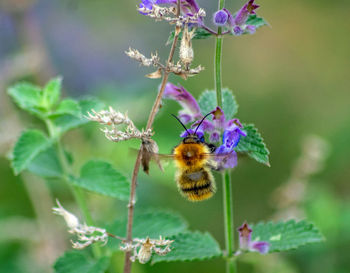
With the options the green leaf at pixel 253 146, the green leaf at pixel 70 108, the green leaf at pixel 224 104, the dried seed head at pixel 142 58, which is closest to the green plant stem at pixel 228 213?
the green leaf at pixel 253 146

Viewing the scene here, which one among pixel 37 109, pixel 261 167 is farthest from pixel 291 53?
pixel 37 109

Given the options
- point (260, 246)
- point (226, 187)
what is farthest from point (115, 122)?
point (260, 246)

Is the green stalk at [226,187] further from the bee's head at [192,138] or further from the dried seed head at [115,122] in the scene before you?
the dried seed head at [115,122]

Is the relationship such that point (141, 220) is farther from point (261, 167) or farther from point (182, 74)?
point (261, 167)

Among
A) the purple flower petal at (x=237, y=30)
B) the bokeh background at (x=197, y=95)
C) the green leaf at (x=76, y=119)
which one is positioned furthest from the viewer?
the bokeh background at (x=197, y=95)

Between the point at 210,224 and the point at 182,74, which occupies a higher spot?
the point at 210,224
